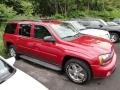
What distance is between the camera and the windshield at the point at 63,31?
21.0 feet

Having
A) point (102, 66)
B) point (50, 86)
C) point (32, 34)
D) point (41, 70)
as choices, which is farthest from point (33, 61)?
point (102, 66)

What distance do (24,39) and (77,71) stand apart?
7.97 feet

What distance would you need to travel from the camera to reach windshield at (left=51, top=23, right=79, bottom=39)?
21.0 ft

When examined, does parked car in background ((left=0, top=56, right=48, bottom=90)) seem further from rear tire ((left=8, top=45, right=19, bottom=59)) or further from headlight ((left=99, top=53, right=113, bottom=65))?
rear tire ((left=8, top=45, right=19, bottom=59))

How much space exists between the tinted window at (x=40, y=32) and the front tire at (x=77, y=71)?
1234 millimetres

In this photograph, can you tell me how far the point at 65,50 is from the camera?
5949 mm

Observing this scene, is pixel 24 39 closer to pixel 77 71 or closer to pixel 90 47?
pixel 77 71

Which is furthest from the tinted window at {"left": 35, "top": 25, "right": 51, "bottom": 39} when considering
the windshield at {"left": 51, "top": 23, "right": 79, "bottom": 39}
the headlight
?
the headlight

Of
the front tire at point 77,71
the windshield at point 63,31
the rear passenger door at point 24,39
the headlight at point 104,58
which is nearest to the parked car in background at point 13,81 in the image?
the front tire at point 77,71

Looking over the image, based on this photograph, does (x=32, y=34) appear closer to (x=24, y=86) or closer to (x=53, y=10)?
(x=24, y=86)

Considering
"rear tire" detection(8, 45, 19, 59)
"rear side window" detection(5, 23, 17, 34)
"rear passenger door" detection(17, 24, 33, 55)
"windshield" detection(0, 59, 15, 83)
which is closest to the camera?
"windshield" detection(0, 59, 15, 83)

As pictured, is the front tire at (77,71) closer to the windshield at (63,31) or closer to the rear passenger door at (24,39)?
the windshield at (63,31)

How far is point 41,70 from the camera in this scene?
22.9ft

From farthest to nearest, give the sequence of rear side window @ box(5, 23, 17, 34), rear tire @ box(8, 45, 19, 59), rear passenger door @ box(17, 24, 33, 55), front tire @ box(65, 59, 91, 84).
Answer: rear tire @ box(8, 45, 19, 59) → rear side window @ box(5, 23, 17, 34) → rear passenger door @ box(17, 24, 33, 55) → front tire @ box(65, 59, 91, 84)
